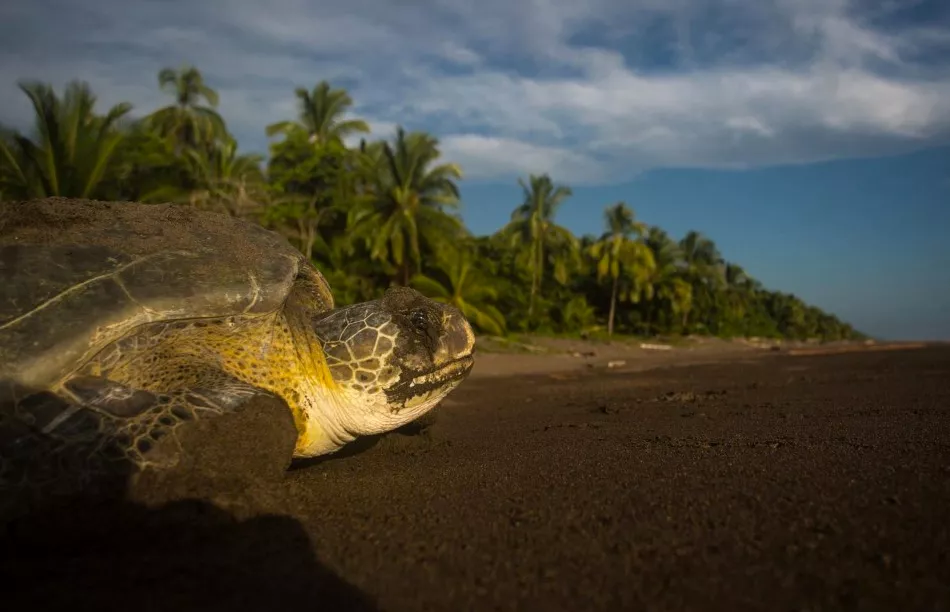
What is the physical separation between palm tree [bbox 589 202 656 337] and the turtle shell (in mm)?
36044

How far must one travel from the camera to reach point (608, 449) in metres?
3.07

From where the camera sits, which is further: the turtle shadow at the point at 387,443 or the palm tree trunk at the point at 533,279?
the palm tree trunk at the point at 533,279

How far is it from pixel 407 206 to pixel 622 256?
1874 cm

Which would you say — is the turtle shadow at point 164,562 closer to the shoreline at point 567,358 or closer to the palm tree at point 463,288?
the shoreline at point 567,358

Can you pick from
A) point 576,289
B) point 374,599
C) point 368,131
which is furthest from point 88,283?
point 576,289

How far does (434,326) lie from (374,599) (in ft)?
6.41

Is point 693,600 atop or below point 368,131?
below

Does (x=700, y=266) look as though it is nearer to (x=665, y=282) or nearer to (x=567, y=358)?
(x=665, y=282)

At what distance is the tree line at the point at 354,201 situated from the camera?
1433cm

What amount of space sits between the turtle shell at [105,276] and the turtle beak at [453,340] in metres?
0.89

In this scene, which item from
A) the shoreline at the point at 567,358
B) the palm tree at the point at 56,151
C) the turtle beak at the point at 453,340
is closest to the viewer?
the turtle beak at the point at 453,340

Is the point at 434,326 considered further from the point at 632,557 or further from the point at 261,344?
the point at 632,557

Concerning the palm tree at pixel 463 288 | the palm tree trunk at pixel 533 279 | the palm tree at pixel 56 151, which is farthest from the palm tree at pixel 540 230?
the palm tree at pixel 56 151

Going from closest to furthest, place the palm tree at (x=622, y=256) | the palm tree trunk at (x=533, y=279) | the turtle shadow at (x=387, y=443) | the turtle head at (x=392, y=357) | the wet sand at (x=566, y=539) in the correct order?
1. the wet sand at (x=566, y=539)
2. the turtle head at (x=392, y=357)
3. the turtle shadow at (x=387, y=443)
4. the palm tree trunk at (x=533, y=279)
5. the palm tree at (x=622, y=256)
